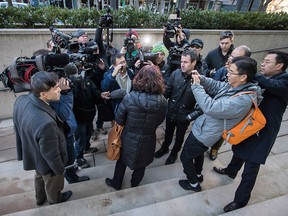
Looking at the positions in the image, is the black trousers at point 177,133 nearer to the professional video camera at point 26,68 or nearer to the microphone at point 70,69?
the microphone at point 70,69

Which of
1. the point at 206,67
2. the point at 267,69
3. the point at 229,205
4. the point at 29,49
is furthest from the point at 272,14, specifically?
the point at 29,49

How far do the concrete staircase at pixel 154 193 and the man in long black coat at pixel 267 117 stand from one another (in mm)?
225

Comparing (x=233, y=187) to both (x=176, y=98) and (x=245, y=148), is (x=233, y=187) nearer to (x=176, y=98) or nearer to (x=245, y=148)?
(x=245, y=148)

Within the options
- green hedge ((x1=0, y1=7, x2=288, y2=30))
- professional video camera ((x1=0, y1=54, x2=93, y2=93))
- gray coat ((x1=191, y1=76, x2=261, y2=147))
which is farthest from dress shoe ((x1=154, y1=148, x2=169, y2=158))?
green hedge ((x1=0, y1=7, x2=288, y2=30))

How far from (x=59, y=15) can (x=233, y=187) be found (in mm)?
5270

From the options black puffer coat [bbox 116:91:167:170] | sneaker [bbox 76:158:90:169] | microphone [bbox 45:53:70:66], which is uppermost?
microphone [bbox 45:53:70:66]

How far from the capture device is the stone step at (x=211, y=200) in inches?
82.3

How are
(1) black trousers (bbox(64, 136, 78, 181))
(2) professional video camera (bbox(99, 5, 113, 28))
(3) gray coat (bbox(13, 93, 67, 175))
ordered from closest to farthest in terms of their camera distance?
(3) gray coat (bbox(13, 93, 67, 175)) < (1) black trousers (bbox(64, 136, 78, 181)) < (2) professional video camera (bbox(99, 5, 113, 28))

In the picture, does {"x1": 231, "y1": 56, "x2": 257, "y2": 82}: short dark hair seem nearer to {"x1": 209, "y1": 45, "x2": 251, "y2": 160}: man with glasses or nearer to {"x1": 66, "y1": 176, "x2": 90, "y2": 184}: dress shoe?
{"x1": 209, "y1": 45, "x2": 251, "y2": 160}: man with glasses

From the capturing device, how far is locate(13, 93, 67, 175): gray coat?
1.77 metres

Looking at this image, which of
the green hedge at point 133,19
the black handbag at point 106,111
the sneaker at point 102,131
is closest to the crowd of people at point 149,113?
the black handbag at point 106,111

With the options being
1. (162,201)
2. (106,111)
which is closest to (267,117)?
(162,201)

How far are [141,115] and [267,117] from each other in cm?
139

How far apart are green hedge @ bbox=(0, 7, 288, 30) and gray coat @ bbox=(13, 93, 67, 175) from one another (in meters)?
3.78
